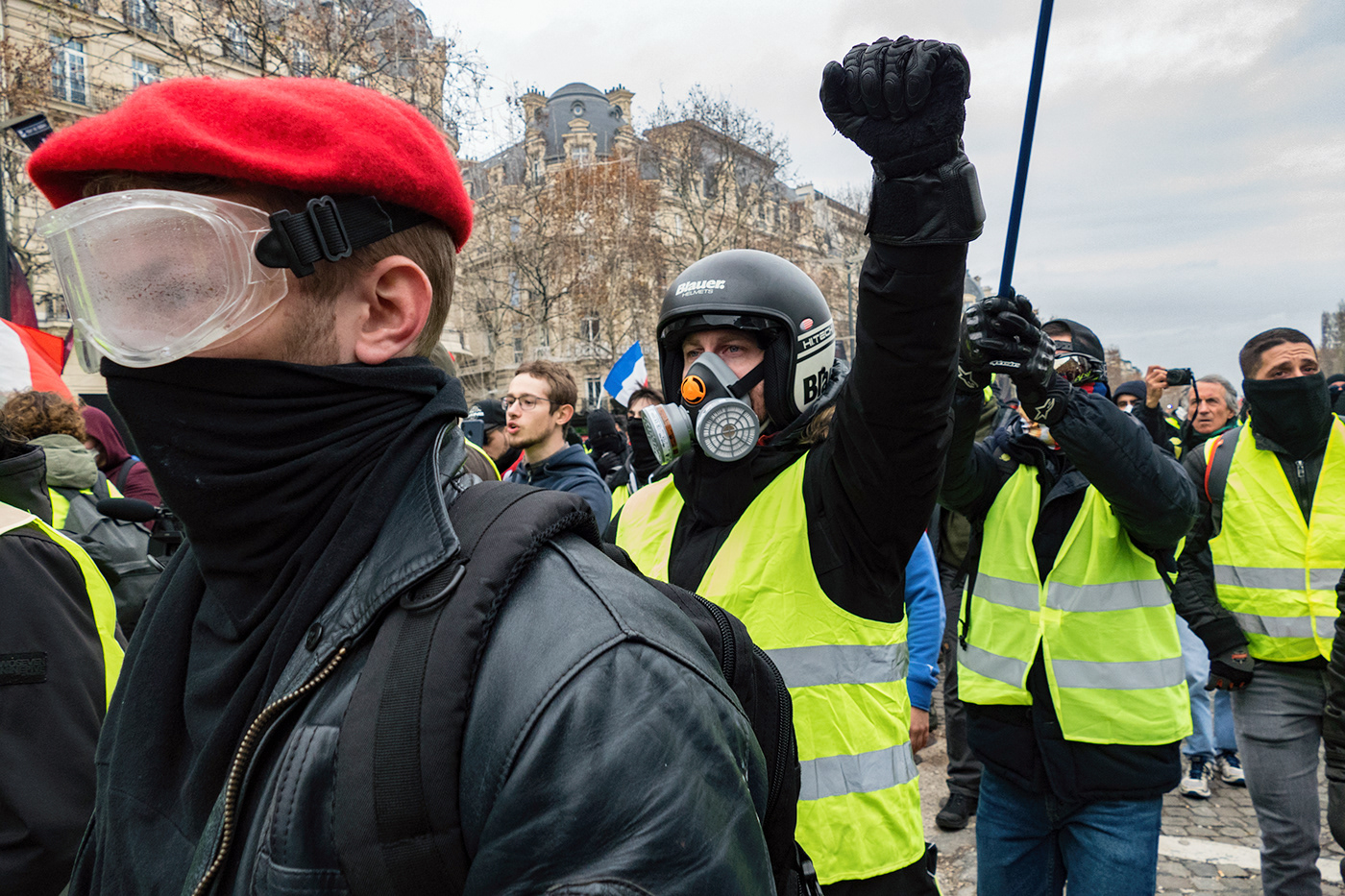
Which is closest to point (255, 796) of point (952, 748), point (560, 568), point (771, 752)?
point (560, 568)

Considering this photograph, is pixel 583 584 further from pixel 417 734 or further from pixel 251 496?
pixel 251 496

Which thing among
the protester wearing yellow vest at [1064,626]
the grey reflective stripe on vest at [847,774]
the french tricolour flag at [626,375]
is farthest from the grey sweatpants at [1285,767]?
the french tricolour flag at [626,375]

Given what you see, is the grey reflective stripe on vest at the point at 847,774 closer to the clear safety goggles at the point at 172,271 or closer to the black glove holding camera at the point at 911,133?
the black glove holding camera at the point at 911,133

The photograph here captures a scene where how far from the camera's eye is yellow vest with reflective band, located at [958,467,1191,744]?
297 cm

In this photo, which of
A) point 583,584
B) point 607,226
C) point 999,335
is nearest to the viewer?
point 583,584

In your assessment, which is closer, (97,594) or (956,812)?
(97,594)

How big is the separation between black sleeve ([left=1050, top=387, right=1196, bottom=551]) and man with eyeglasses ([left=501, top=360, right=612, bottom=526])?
2999mm

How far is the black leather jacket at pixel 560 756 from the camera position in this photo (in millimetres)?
770

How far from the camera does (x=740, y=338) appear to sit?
102 inches

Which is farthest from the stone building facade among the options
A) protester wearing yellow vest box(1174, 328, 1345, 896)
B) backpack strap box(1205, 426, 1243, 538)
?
protester wearing yellow vest box(1174, 328, 1345, 896)

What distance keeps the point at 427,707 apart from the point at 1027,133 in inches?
69.9

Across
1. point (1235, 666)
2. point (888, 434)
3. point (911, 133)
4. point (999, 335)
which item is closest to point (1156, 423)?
point (1235, 666)

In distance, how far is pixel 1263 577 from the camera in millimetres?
3844

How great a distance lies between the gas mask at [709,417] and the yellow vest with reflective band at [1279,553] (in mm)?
2750
